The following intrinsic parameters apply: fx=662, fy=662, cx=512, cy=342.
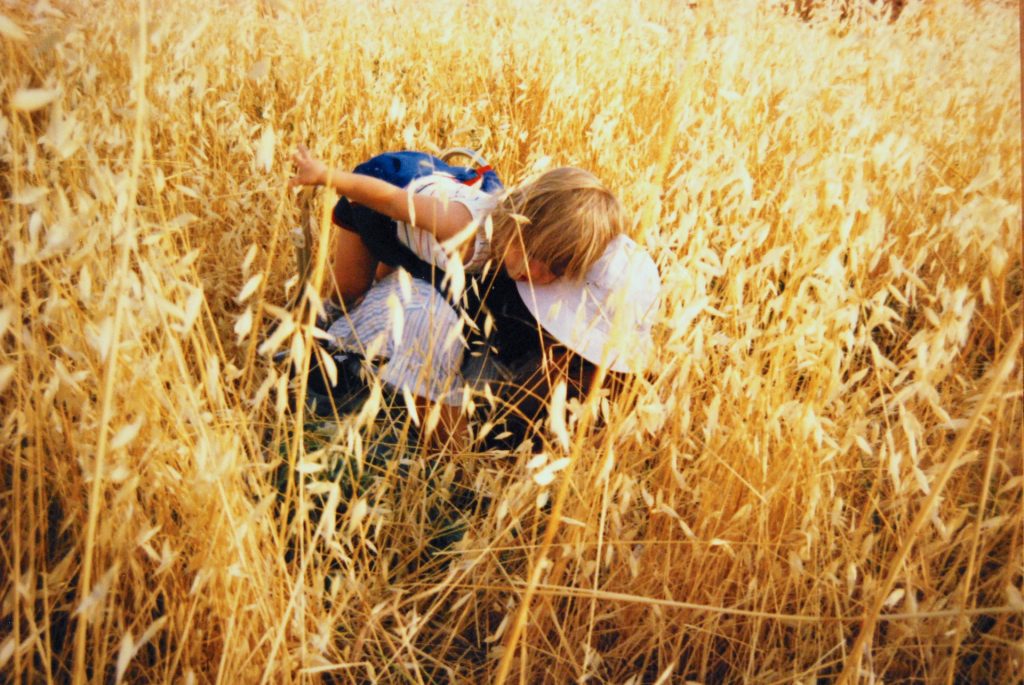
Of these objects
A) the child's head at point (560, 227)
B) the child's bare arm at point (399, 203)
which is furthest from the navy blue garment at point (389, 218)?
the child's head at point (560, 227)

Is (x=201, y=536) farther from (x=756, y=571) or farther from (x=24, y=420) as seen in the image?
(x=756, y=571)

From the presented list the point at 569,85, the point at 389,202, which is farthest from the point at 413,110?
the point at 389,202

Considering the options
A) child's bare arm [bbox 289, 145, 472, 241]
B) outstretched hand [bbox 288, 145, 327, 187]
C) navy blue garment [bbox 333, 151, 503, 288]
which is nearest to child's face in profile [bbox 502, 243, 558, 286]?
child's bare arm [bbox 289, 145, 472, 241]

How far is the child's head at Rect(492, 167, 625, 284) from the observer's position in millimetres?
1598

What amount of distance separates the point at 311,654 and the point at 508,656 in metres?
0.32

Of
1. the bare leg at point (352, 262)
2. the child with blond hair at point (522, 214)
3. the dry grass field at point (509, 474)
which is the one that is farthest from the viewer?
the bare leg at point (352, 262)

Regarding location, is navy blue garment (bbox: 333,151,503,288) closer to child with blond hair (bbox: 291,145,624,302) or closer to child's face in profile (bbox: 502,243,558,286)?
child with blond hair (bbox: 291,145,624,302)

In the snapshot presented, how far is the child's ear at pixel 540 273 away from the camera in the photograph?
1637 mm

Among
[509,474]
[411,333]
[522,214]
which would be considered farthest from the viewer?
[411,333]

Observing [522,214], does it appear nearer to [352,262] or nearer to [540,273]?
[540,273]

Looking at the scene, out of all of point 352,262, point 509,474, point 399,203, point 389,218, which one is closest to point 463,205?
point 399,203

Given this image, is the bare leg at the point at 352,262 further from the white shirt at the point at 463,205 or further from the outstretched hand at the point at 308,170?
the outstretched hand at the point at 308,170

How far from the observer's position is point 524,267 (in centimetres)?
161

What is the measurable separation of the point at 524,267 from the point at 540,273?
0.22 feet
